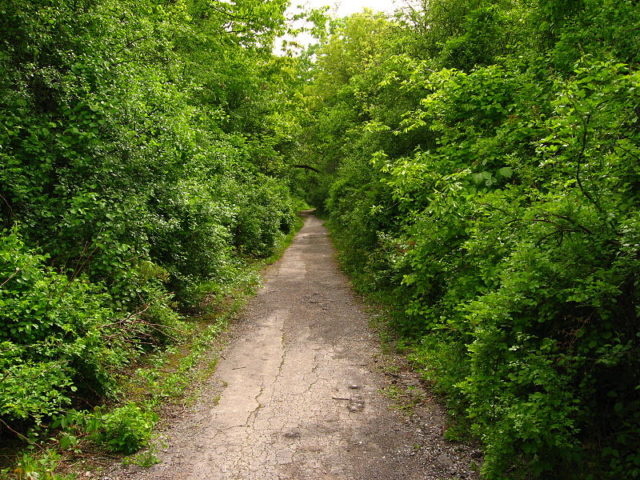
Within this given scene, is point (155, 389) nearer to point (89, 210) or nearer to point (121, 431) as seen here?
point (121, 431)

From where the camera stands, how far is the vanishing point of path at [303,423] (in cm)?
408

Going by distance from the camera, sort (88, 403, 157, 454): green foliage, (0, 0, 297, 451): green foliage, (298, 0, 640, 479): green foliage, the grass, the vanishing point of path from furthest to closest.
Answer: (88, 403, 157, 454): green foliage, (0, 0, 297, 451): green foliage, the vanishing point of path, the grass, (298, 0, 640, 479): green foliage

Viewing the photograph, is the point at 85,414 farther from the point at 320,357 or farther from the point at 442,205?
the point at 442,205

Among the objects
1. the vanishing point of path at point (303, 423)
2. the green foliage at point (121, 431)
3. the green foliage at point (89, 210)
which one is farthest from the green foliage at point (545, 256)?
the green foliage at point (89, 210)

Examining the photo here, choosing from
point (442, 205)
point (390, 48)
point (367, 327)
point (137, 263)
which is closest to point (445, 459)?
point (442, 205)

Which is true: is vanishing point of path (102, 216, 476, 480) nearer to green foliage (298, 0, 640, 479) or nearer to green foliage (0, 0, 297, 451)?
green foliage (298, 0, 640, 479)

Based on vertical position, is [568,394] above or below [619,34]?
below

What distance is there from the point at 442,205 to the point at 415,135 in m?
5.84

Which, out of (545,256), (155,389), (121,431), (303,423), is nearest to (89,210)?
(155,389)

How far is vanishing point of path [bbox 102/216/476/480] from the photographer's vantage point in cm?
408

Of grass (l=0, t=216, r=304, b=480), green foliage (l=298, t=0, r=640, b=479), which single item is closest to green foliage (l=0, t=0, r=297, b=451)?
grass (l=0, t=216, r=304, b=480)

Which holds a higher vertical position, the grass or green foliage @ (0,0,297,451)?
green foliage @ (0,0,297,451)

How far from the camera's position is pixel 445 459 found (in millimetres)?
4180

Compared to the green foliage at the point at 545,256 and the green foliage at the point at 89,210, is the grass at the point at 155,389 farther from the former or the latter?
the green foliage at the point at 545,256
